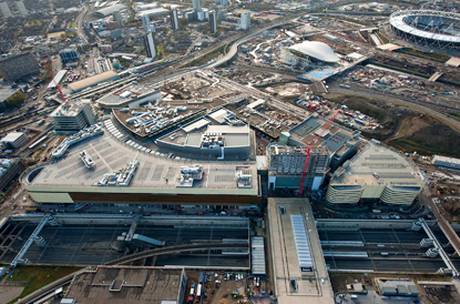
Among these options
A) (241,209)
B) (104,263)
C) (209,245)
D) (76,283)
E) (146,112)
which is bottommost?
(76,283)

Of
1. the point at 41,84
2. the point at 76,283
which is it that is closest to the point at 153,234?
the point at 76,283

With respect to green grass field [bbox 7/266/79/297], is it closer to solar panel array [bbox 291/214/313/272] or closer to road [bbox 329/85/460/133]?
solar panel array [bbox 291/214/313/272]

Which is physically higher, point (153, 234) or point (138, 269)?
point (153, 234)

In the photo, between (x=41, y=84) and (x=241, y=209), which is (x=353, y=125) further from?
(x=41, y=84)

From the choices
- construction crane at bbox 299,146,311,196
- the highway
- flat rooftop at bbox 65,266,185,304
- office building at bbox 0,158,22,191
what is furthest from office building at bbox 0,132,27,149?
construction crane at bbox 299,146,311,196

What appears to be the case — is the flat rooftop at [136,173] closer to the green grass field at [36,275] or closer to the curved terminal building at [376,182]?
the green grass field at [36,275]

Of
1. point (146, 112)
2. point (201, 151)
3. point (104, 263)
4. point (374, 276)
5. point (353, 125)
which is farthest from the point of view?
point (353, 125)

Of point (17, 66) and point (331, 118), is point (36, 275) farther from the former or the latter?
point (17, 66)
